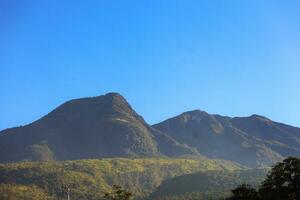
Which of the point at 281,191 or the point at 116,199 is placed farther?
the point at 116,199

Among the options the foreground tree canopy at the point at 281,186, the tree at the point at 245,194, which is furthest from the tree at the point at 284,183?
the tree at the point at 245,194

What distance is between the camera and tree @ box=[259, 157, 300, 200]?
96625 millimetres

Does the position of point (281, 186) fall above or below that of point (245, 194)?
above

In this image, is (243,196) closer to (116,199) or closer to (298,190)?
(298,190)

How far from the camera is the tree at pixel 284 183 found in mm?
96625

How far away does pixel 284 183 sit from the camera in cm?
10088

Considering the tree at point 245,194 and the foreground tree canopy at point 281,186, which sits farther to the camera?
the tree at point 245,194

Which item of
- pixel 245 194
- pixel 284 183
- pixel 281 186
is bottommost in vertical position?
pixel 245 194

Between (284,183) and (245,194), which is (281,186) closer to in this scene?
(284,183)

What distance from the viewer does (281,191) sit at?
97125 mm

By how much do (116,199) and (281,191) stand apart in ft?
189

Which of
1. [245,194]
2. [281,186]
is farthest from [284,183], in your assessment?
[245,194]

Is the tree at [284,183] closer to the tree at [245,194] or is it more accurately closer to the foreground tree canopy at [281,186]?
the foreground tree canopy at [281,186]

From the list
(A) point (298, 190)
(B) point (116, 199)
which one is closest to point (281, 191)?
(A) point (298, 190)
